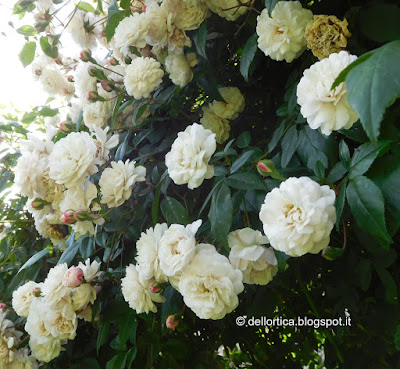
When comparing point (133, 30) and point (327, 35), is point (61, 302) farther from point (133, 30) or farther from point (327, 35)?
point (327, 35)

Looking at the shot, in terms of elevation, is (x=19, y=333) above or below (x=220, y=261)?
below

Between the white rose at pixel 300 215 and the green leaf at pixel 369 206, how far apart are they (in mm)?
29

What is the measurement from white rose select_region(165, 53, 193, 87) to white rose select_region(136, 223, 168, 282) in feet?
1.14

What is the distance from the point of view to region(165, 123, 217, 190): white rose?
0.67 metres

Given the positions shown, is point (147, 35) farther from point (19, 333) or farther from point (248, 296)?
point (19, 333)

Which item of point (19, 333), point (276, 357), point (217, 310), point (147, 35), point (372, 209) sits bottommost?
point (276, 357)

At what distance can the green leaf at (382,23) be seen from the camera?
0.64 meters

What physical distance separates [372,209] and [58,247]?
0.90 meters

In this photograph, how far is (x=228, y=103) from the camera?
967mm

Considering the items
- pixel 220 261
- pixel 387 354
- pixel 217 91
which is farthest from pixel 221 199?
pixel 387 354

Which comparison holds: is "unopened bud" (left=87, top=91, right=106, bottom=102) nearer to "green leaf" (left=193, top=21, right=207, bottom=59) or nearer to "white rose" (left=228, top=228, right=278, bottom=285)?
"green leaf" (left=193, top=21, right=207, bottom=59)

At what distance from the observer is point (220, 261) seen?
0.63 metres

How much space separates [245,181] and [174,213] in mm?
180

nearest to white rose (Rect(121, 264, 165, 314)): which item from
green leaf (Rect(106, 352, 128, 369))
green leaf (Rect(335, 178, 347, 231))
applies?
green leaf (Rect(106, 352, 128, 369))
